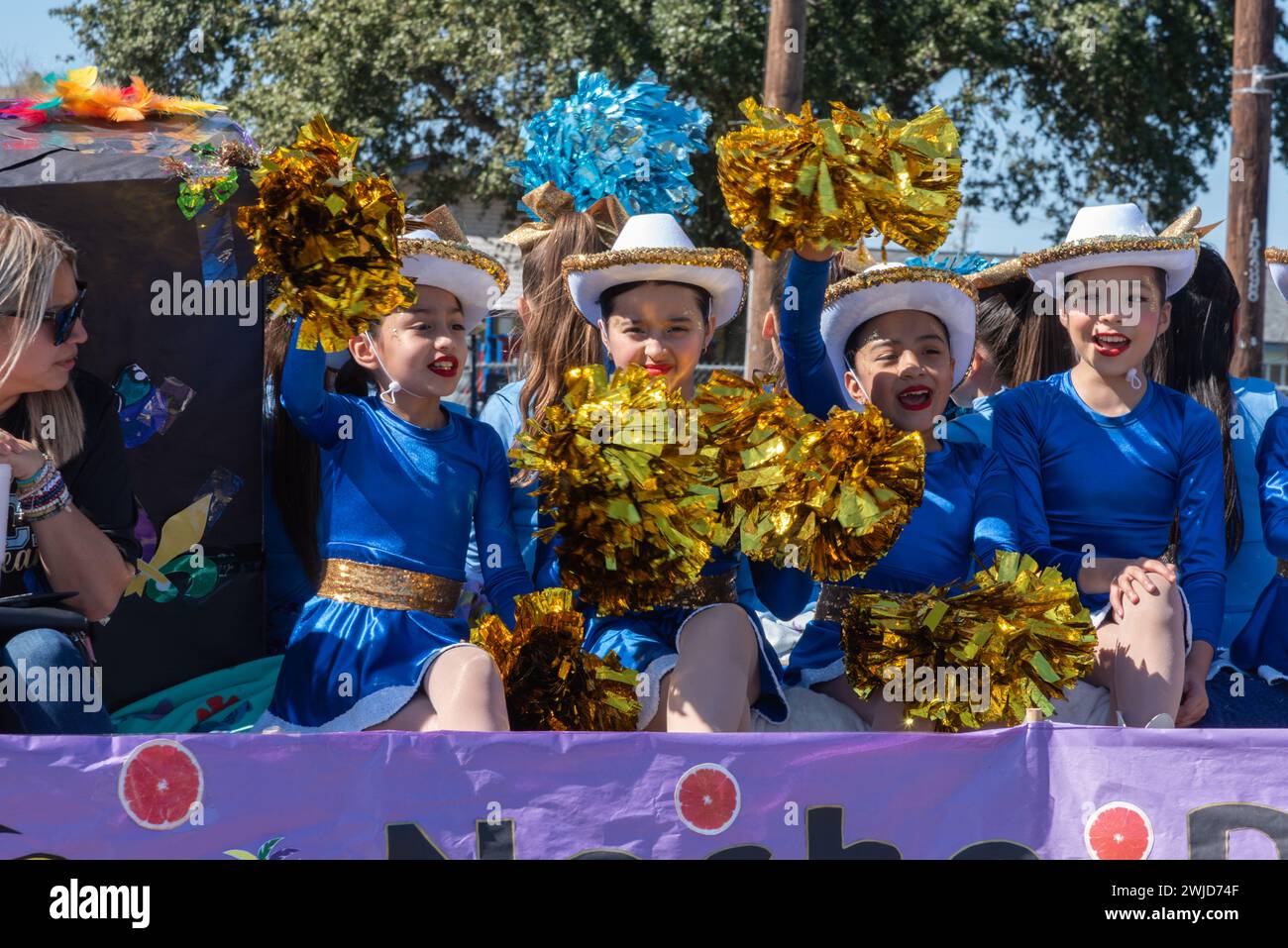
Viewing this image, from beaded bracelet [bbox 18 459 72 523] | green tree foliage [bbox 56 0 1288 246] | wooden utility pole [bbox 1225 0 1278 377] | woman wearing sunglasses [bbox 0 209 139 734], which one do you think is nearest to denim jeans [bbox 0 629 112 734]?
woman wearing sunglasses [bbox 0 209 139 734]

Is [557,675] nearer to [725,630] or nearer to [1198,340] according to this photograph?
[725,630]

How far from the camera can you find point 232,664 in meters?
3.83

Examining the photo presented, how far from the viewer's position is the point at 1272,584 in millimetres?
3965

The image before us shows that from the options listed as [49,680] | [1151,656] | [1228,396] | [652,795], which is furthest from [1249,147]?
[49,680]

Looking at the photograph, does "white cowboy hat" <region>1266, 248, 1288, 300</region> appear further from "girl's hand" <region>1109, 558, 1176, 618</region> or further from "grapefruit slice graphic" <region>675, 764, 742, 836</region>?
"grapefruit slice graphic" <region>675, 764, 742, 836</region>

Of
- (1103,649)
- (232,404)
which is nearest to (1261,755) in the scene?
(1103,649)

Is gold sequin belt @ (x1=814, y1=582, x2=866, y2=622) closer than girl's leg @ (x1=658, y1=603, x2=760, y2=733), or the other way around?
girl's leg @ (x1=658, y1=603, x2=760, y2=733)

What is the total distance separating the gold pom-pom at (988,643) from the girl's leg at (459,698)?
90 cm

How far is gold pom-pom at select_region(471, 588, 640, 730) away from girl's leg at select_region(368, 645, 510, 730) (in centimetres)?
7

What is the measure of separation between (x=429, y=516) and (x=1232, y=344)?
252 centimetres

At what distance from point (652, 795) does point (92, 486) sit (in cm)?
142

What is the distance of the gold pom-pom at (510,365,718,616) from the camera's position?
318 centimetres

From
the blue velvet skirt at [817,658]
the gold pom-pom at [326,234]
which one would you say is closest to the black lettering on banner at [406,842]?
the gold pom-pom at [326,234]

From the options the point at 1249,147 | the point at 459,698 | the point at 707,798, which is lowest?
the point at 707,798
